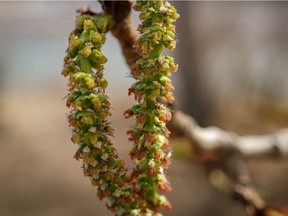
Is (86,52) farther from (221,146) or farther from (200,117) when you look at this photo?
(200,117)

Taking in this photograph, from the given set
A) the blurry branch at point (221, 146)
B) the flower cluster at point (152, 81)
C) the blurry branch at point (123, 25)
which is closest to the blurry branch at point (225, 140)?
the blurry branch at point (221, 146)

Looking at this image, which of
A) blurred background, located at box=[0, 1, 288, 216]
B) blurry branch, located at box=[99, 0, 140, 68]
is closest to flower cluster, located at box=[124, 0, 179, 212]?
blurry branch, located at box=[99, 0, 140, 68]

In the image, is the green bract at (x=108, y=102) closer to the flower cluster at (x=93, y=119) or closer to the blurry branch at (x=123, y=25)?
the flower cluster at (x=93, y=119)

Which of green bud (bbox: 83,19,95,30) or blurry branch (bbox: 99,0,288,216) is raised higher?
blurry branch (bbox: 99,0,288,216)

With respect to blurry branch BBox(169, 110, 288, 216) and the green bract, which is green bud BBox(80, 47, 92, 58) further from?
blurry branch BBox(169, 110, 288, 216)

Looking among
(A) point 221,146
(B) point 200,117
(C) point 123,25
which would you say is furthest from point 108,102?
(B) point 200,117

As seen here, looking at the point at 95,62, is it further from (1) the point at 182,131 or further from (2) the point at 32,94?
(2) the point at 32,94
